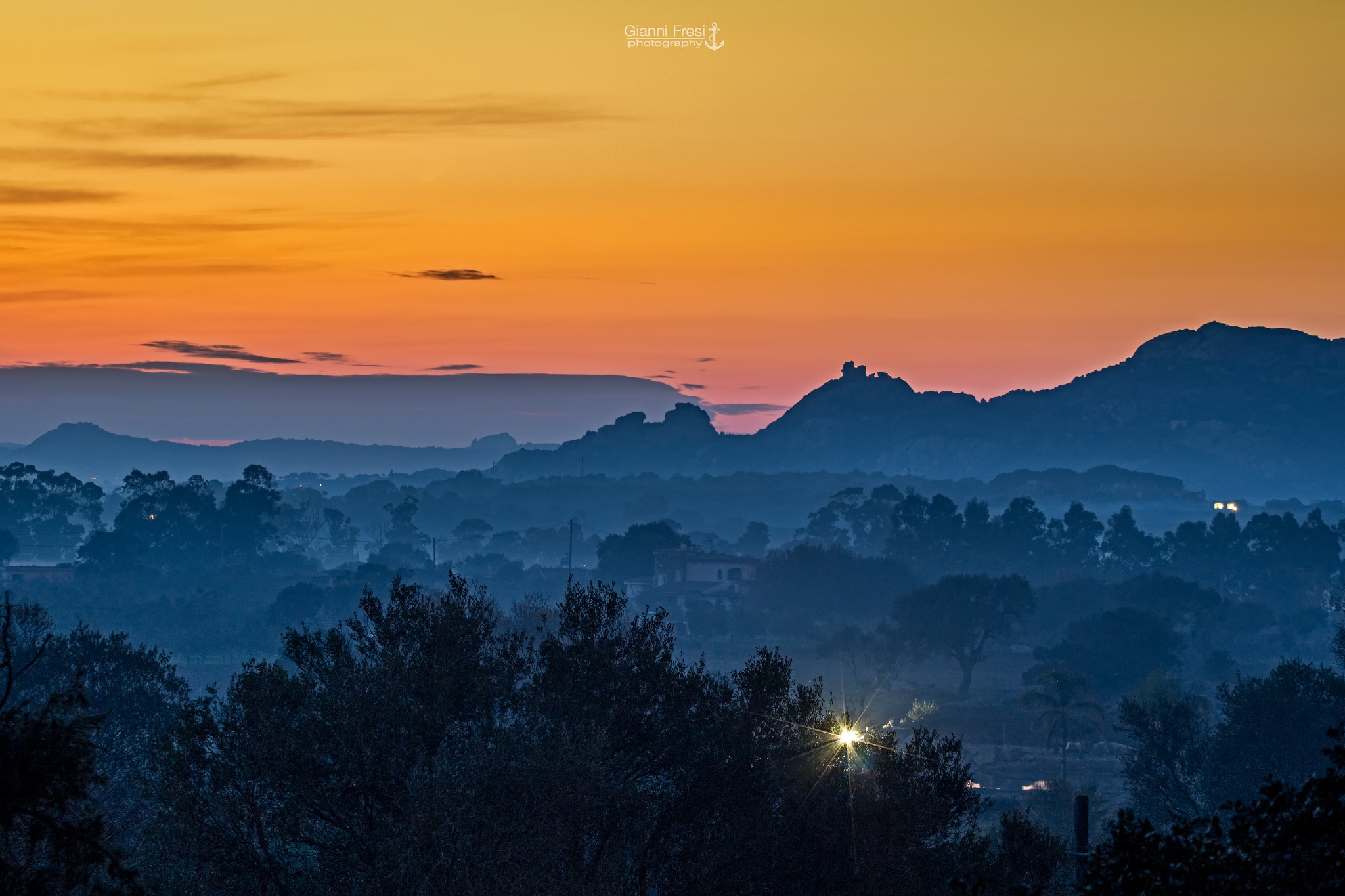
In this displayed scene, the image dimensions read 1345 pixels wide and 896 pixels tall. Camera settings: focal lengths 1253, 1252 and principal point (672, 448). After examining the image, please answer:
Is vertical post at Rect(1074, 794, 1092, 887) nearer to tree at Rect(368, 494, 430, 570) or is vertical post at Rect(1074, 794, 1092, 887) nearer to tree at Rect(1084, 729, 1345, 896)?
tree at Rect(1084, 729, 1345, 896)

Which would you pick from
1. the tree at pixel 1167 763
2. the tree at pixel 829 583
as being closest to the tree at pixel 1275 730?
the tree at pixel 1167 763

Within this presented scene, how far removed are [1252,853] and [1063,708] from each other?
202 feet

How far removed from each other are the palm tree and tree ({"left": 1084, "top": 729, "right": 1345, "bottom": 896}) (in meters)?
58.7

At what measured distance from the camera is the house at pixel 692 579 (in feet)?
406

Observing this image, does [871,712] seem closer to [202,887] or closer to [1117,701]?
[1117,701]

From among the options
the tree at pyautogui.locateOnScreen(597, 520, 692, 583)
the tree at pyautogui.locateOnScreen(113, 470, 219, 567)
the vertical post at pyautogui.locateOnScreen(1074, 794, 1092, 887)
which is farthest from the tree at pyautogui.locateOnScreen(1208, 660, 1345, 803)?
the tree at pyautogui.locateOnScreen(113, 470, 219, 567)

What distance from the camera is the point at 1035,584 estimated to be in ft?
453

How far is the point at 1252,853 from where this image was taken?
1012 centimetres

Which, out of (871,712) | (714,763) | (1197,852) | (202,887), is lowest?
(871,712)

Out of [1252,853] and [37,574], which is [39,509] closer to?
[37,574]

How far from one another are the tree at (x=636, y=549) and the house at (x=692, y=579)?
159cm

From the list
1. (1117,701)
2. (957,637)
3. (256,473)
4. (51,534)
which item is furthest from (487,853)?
(51,534)

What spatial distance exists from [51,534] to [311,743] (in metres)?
174

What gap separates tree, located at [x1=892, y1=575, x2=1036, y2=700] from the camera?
93.1 metres
